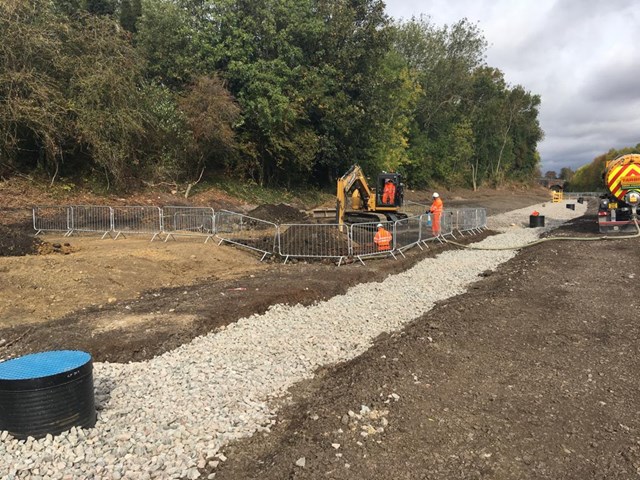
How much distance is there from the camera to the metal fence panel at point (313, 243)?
12.5 metres

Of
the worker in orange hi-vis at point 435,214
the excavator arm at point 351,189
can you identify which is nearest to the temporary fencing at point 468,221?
the worker in orange hi-vis at point 435,214

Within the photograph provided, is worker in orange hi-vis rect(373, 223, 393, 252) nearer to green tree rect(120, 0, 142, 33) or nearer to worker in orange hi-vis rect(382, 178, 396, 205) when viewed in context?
worker in orange hi-vis rect(382, 178, 396, 205)

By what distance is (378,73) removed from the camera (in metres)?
29.8

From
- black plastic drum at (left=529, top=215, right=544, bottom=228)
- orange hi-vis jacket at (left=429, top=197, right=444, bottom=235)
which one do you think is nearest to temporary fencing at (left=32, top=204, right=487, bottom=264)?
orange hi-vis jacket at (left=429, top=197, right=444, bottom=235)

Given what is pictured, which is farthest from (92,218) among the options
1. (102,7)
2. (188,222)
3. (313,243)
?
(102,7)

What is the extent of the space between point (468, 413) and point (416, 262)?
844 cm

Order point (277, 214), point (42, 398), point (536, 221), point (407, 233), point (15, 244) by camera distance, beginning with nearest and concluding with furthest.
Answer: point (42, 398), point (15, 244), point (407, 233), point (277, 214), point (536, 221)

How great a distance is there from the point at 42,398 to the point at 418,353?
12.7ft

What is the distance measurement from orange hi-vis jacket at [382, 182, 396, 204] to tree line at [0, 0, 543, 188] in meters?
10.4

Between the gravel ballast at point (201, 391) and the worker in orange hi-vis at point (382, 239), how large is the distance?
402cm

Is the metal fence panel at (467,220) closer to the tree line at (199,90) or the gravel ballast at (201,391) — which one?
the gravel ballast at (201,391)

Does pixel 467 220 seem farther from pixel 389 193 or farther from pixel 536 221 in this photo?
pixel 536 221

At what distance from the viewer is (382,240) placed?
498 inches

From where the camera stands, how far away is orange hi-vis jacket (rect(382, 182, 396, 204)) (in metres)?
16.0
